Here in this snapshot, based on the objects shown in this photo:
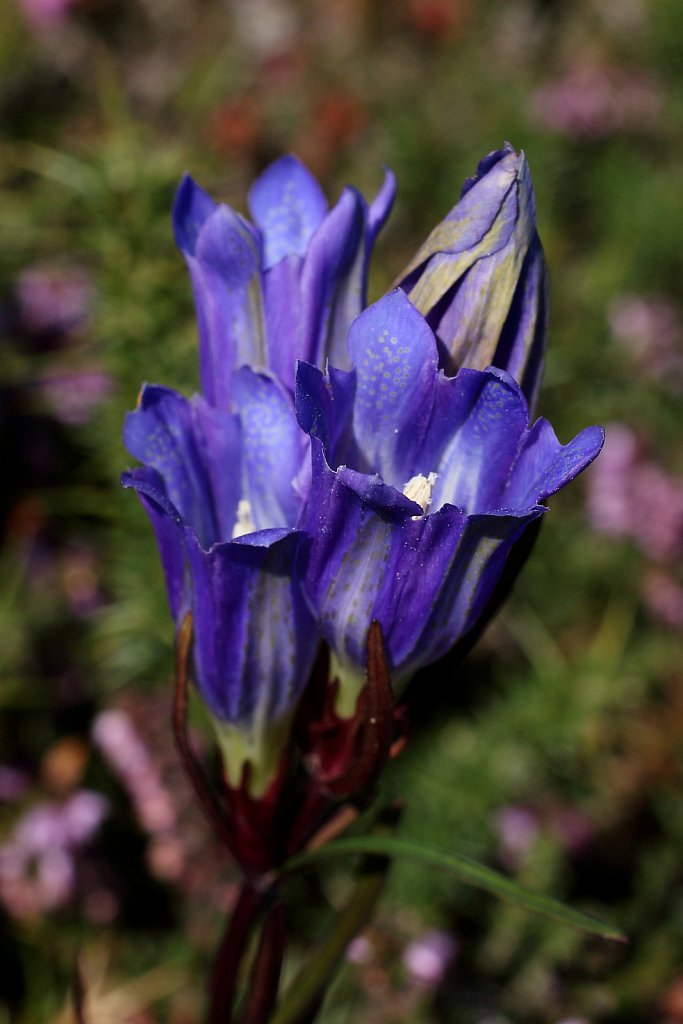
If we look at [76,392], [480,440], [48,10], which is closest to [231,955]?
[480,440]

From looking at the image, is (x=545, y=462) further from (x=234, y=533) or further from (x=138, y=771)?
(x=138, y=771)

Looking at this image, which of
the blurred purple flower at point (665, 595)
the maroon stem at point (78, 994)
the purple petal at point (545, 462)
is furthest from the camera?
the blurred purple flower at point (665, 595)

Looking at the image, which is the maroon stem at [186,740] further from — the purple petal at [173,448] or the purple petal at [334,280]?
the purple petal at [334,280]

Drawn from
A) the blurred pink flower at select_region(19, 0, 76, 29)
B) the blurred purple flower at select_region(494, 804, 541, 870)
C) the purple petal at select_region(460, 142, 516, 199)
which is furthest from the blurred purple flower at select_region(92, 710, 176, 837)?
the blurred pink flower at select_region(19, 0, 76, 29)

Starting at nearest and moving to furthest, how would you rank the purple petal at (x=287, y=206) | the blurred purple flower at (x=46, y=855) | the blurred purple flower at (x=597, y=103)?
the purple petal at (x=287, y=206) < the blurred purple flower at (x=46, y=855) < the blurred purple flower at (x=597, y=103)

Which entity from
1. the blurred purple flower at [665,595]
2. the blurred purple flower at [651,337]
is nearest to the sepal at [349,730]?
the blurred purple flower at [665,595]
